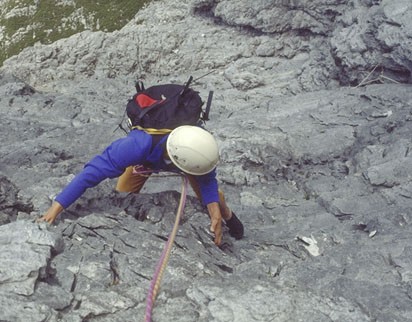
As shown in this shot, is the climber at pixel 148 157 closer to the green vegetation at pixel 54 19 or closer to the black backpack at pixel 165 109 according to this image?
the black backpack at pixel 165 109

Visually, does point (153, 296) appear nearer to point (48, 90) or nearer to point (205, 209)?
point (205, 209)

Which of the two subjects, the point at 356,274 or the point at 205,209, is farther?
the point at 205,209

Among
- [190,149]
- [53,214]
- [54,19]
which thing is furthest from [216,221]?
[54,19]

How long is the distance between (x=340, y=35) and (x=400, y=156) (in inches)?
270

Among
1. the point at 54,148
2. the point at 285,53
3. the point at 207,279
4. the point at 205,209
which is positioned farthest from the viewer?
the point at 285,53

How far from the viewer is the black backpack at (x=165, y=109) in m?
8.15

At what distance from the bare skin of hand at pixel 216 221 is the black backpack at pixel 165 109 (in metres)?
1.24

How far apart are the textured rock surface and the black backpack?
138 cm

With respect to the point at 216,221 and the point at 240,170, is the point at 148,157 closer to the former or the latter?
the point at 216,221

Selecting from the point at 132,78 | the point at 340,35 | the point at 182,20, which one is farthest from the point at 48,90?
the point at 340,35

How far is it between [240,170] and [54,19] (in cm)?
1350

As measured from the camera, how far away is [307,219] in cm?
1046

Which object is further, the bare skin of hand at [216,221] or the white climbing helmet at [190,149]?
the bare skin of hand at [216,221]

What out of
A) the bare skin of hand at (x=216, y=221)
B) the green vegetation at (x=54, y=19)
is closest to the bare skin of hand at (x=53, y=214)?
the bare skin of hand at (x=216, y=221)
